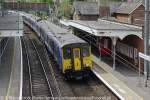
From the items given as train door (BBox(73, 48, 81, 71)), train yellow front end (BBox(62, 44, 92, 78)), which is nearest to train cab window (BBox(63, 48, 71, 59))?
train yellow front end (BBox(62, 44, 92, 78))

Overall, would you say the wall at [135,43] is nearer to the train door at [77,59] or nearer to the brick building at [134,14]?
the train door at [77,59]

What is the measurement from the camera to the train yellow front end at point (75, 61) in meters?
21.8

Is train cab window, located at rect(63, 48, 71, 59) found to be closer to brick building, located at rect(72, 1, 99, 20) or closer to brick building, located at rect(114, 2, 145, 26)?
brick building, located at rect(114, 2, 145, 26)

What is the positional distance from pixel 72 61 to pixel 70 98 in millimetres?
3456

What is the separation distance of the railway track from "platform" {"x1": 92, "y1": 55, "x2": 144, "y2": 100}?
3.56m

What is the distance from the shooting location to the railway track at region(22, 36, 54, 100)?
20.1 metres

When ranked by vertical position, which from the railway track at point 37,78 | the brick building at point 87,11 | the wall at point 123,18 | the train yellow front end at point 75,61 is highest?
the brick building at point 87,11

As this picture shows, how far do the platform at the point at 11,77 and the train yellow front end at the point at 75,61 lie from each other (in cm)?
313

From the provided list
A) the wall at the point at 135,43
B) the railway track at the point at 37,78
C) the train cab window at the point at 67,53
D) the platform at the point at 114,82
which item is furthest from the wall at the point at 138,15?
the train cab window at the point at 67,53

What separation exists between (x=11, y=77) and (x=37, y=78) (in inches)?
73.5

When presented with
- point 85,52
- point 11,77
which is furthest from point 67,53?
point 11,77

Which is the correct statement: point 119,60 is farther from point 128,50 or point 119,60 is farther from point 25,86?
point 25,86

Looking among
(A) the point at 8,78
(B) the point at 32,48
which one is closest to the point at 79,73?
(A) the point at 8,78

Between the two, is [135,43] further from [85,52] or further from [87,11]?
[87,11]
